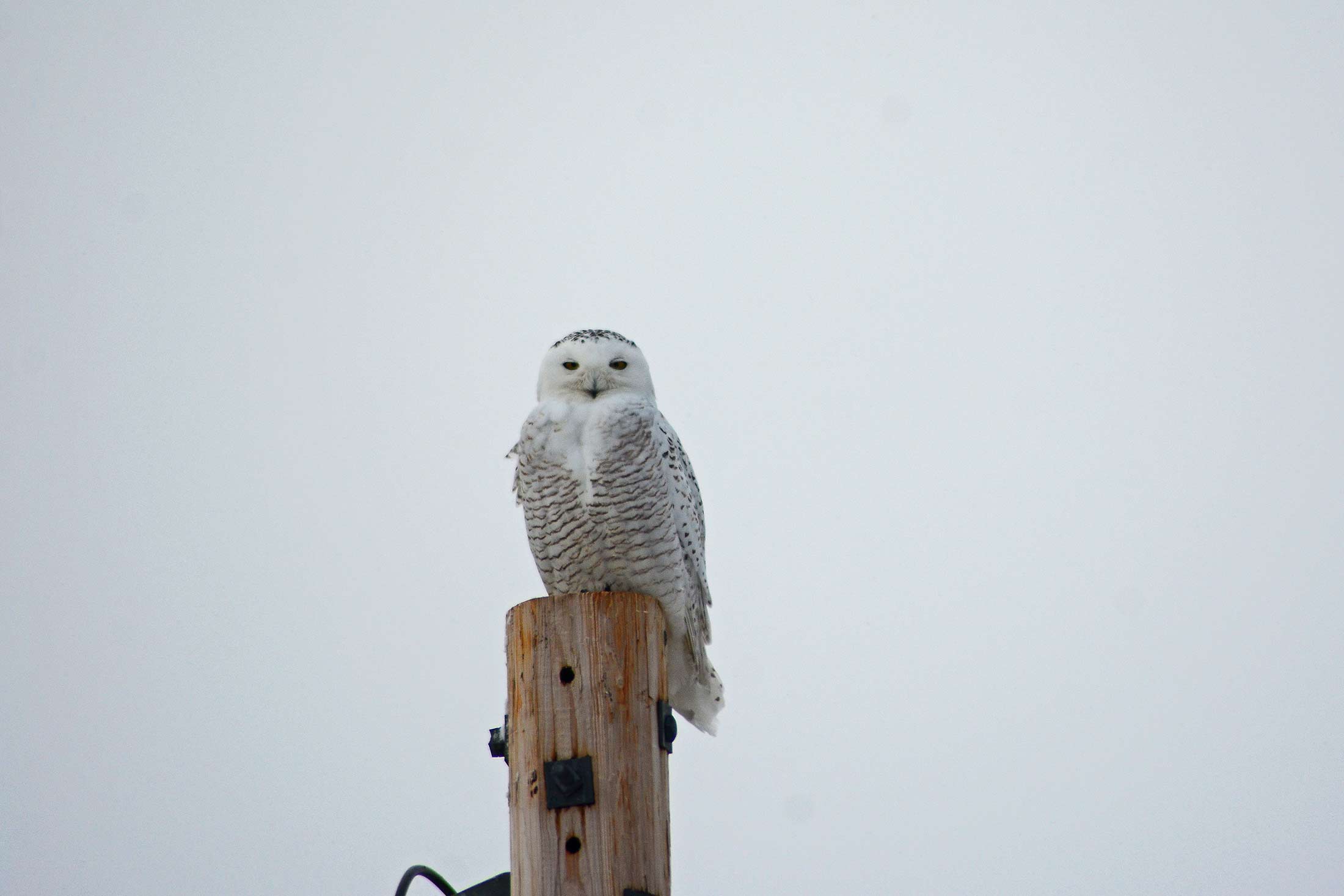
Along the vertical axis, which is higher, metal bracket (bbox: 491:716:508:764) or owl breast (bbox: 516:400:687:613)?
owl breast (bbox: 516:400:687:613)

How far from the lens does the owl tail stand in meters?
4.79

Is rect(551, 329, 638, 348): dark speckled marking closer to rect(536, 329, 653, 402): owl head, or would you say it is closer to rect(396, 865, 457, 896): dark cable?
rect(536, 329, 653, 402): owl head

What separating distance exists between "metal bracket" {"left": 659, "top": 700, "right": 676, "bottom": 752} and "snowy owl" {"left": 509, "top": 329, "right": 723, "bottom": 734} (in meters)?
1.36

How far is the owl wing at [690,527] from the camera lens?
15.7 feet

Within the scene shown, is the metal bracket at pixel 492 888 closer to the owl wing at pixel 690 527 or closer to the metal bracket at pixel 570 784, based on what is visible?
the metal bracket at pixel 570 784

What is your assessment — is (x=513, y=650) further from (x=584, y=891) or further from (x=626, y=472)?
(x=626, y=472)

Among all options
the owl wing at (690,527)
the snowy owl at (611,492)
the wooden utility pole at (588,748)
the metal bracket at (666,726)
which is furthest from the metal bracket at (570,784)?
the owl wing at (690,527)

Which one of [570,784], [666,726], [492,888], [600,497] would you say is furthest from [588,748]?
[600,497]

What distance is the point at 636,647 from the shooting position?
3078mm

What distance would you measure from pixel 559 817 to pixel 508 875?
0.32 metres

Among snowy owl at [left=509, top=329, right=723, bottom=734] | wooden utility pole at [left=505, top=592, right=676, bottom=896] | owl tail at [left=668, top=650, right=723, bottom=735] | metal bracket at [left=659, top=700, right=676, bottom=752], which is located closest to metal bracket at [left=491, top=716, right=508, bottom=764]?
wooden utility pole at [left=505, top=592, right=676, bottom=896]

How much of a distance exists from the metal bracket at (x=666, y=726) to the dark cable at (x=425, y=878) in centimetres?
70

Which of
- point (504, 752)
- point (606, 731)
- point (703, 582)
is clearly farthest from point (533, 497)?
point (606, 731)

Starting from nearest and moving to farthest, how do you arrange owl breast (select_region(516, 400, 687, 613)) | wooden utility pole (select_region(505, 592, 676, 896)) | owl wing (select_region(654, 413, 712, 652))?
wooden utility pole (select_region(505, 592, 676, 896)) < owl breast (select_region(516, 400, 687, 613)) < owl wing (select_region(654, 413, 712, 652))
